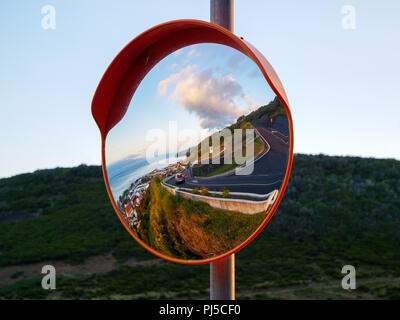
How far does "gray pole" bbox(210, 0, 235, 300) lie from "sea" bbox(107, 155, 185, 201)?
1.83ft

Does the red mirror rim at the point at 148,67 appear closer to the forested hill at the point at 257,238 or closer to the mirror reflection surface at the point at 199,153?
the mirror reflection surface at the point at 199,153

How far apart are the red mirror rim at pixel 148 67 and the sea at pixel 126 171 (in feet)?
0.12

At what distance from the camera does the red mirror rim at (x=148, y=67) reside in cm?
196

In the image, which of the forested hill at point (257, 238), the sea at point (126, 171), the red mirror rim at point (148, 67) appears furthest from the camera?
the forested hill at point (257, 238)

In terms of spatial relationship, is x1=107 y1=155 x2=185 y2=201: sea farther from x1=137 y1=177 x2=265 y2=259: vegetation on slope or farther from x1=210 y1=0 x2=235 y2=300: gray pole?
x1=210 y1=0 x2=235 y2=300: gray pole

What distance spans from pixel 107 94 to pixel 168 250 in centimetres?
79

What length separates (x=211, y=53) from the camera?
2100 millimetres

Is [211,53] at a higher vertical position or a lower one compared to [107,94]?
higher

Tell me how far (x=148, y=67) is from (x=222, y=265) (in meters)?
1.02

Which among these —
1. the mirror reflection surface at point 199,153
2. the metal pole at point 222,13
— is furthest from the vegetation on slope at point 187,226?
the metal pole at point 222,13

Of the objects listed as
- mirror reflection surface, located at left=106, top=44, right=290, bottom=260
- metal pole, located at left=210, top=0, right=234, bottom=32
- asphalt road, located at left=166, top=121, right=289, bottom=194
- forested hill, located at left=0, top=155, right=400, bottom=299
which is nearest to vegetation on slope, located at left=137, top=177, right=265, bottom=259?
mirror reflection surface, located at left=106, top=44, right=290, bottom=260

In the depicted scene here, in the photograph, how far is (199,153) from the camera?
2.14 metres
